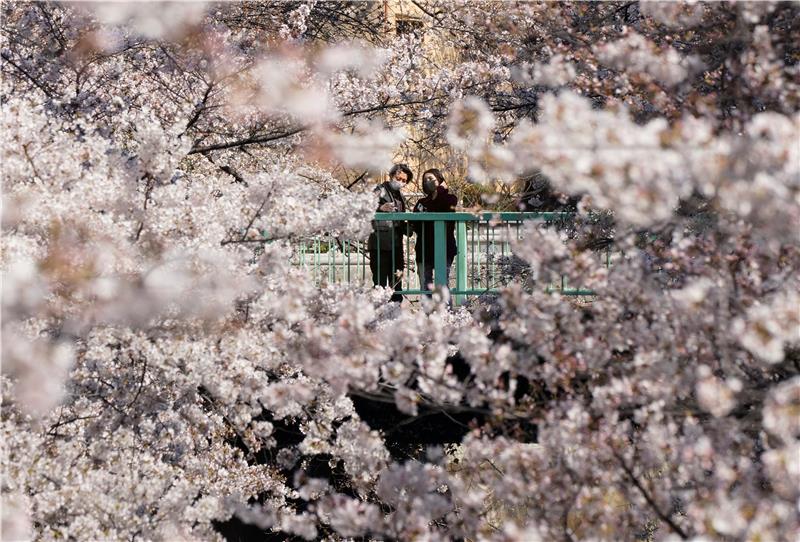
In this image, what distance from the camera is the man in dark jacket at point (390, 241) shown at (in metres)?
10.8

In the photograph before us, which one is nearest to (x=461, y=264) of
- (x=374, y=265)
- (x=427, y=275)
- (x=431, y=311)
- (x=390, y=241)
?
(x=427, y=275)

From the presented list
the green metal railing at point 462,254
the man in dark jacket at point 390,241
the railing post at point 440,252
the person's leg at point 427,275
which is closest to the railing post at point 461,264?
the green metal railing at point 462,254

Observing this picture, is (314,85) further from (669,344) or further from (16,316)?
(669,344)

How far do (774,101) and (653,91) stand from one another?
1.86 feet

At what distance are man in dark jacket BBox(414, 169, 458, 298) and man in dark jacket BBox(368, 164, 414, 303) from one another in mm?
211

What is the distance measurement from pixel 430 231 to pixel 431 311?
15.9ft

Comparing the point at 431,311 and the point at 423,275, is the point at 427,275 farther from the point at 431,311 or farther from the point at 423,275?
the point at 431,311

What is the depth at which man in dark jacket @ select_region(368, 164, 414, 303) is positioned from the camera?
10.8 metres

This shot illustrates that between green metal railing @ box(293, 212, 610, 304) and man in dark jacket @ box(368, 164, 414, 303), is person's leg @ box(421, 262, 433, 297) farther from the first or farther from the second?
man in dark jacket @ box(368, 164, 414, 303)

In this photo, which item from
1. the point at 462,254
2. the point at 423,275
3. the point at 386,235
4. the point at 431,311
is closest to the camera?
the point at 431,311

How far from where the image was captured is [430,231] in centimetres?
1096

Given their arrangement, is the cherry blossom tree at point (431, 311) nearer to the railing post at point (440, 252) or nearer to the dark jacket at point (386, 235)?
the railing post at point (440, 252)

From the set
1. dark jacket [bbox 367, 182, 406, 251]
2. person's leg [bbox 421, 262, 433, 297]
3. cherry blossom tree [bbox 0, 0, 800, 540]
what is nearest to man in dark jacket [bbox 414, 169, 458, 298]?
person's leg [bbox 421, 262, 433, 297]

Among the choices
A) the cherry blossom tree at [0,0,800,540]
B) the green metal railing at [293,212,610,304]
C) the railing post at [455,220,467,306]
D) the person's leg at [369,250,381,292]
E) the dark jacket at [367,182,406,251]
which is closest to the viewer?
the cherry blossom tree at [0,0,800,540]
